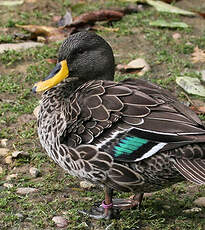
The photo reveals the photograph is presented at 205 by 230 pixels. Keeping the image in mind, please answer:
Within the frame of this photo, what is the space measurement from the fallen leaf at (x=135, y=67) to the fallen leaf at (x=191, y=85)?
1.43 feet

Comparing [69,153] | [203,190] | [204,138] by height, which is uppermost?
[204,138]

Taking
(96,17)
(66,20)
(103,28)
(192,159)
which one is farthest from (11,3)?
(192,159)

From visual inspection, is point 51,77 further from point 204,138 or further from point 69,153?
point 204,138

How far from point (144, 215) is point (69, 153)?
0.74 meters

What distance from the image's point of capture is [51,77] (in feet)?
14.4

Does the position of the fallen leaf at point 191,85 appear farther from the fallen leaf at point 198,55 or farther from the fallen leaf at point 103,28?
the fallen leaf at point 103,28

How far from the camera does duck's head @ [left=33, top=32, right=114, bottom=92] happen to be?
14.5ft

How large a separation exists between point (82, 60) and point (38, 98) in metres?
1.42

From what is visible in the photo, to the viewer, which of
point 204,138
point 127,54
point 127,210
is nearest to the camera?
point 204,138

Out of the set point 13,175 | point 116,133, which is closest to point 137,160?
point 116,133

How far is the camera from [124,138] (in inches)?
148

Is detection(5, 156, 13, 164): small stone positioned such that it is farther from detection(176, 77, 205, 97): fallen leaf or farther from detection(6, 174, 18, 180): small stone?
detection(176, 77, 205, 97): fallen leaf

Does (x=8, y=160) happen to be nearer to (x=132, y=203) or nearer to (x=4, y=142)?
(x=4, y=142)

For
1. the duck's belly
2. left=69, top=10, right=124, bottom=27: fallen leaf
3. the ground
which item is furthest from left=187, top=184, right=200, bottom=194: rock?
left=69, top=10, right=124, bottom=27: fallen leaf
